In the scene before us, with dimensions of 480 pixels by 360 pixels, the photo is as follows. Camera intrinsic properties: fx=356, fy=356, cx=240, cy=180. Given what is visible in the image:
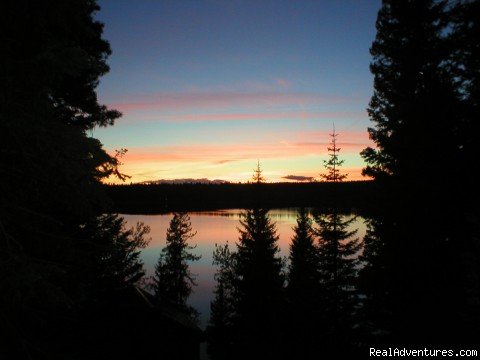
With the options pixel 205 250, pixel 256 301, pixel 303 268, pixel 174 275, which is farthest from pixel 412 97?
pixel 205 250

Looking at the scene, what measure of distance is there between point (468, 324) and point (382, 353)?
3.14m

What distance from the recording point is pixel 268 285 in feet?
77.8

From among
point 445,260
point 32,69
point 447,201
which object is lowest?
point 445,260

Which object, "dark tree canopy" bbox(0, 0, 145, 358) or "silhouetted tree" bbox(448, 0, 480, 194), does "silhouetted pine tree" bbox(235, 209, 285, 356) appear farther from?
"dark tree canopy" bbox(0, 0, 145, 358)

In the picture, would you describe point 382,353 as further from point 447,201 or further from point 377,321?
point 447,201

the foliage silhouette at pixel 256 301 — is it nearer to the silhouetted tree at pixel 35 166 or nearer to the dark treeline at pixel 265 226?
the dark treeline at pixel 265 226

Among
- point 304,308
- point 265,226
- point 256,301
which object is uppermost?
point 265,226

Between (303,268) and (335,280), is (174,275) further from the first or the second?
(335,280)

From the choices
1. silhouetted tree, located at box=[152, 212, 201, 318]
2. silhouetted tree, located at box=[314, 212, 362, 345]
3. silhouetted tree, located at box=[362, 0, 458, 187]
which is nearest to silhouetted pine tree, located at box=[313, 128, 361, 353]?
silhouetted tree, located at box=[314, 212, 362, 345]

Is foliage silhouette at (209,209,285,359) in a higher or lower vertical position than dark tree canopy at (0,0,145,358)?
lower

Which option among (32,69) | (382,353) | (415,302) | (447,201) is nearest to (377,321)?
(382,353)

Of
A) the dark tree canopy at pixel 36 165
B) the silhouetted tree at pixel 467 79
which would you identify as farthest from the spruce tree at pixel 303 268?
the dark tree canopy at pixel 36 165

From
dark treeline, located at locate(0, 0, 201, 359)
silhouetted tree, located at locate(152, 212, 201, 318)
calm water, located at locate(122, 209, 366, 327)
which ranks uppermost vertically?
dark treeline, located at locate(0, 0, 201, 359)

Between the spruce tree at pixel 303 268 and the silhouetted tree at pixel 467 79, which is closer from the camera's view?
the silhouetted tree at pixel 467 79
